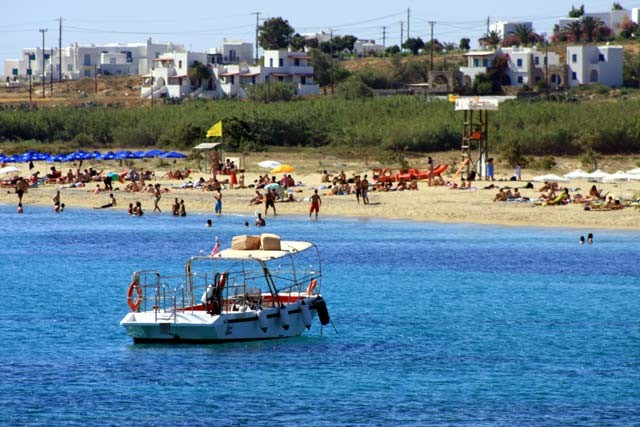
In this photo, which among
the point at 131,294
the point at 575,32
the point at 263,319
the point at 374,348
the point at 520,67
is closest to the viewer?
the point at 131,294

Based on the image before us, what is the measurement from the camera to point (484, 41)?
164 metres

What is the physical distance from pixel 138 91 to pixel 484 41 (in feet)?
153

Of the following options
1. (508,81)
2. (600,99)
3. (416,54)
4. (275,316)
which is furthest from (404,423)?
(416,54)

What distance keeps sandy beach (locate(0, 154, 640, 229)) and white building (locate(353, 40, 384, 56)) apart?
100975 mm

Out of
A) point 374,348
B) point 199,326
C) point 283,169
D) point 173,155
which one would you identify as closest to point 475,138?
point 283,169

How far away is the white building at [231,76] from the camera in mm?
134250

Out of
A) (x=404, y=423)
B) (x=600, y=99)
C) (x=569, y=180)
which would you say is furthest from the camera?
(x=600, y=99)

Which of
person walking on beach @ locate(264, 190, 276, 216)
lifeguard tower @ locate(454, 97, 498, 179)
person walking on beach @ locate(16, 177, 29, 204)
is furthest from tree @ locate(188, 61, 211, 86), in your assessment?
person walking on beach @ locate(264, 190, 276, 216)

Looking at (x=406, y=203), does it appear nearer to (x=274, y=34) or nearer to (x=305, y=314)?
(x=305, y=314)

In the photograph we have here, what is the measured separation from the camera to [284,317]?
29.4m

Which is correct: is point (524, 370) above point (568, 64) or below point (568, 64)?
below

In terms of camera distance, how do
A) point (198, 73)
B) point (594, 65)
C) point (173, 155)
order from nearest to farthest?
point (173, 155)
point (594, 65)
point (198, 73)

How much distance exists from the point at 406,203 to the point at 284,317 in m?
31.0

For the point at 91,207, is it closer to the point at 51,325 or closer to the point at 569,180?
the point at 569,180
